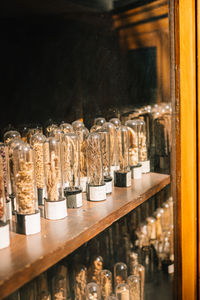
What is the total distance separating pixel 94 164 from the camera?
4.01 feet

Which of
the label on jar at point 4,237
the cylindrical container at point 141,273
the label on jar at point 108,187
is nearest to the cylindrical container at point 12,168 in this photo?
the label on jar at point 4,237

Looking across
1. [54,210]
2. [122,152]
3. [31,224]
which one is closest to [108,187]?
[122,152]

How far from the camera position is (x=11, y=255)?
2.59 ft

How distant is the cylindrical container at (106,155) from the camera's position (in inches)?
49.6

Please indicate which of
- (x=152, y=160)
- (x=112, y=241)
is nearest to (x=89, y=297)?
(x=112, y=241)

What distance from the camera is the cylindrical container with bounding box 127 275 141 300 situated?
1393 millimetres

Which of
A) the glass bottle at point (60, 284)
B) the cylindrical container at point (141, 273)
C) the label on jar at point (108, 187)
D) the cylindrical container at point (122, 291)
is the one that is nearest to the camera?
the glass bottle at point (60, 284)

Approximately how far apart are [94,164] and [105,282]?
17.6 inches

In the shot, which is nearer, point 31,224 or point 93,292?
point 31,224

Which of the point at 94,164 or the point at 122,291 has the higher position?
the point at 94,164

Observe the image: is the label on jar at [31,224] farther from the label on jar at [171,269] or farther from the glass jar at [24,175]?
the label on jar at [171,269]

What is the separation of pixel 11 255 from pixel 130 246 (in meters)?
0.76

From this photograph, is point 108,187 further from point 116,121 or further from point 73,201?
point 116,121

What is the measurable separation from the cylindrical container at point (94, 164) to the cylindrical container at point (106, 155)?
0.17 ft
